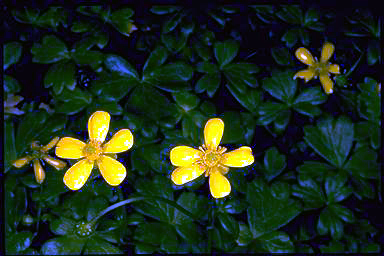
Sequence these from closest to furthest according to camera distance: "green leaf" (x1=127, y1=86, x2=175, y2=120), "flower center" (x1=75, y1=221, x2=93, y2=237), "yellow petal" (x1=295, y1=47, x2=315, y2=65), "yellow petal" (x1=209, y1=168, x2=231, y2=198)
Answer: "yellow petal" (x1=209, y1=168, x2=231, y2=198) → "flower center" (x1=75, y1=221, x2=93, y2=237) → "green leaf" (x1=127, y1=86, x2=175, y2=120) → "yellow petal" (x1=295, y1=47, x2=315, y2=65)

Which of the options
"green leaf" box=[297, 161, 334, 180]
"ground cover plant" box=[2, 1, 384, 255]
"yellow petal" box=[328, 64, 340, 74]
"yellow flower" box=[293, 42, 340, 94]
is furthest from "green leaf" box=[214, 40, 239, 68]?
"green leaf" box=[297, 161, 334, 180]

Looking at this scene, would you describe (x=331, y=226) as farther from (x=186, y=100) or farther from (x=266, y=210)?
(x=186, y=100)

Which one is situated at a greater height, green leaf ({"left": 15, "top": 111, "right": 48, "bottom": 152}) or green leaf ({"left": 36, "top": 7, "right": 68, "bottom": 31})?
green leaf ({"left": 36, "top": 7, "right": 68, "bottom": 31})

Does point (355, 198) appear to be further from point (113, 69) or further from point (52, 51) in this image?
point (52, 51)

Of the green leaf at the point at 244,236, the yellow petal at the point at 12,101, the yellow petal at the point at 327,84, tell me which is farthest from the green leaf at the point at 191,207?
the yellow petal at the point at 12,101

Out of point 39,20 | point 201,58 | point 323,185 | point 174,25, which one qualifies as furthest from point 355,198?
point 39,20

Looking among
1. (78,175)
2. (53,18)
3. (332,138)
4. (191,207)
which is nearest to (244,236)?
(191,207)

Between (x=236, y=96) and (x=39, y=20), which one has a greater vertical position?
(x=39, y=20)

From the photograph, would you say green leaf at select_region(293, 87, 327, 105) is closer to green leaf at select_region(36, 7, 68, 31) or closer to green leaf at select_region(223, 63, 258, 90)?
green leaf at select_region(223, 63, 258, 90)
